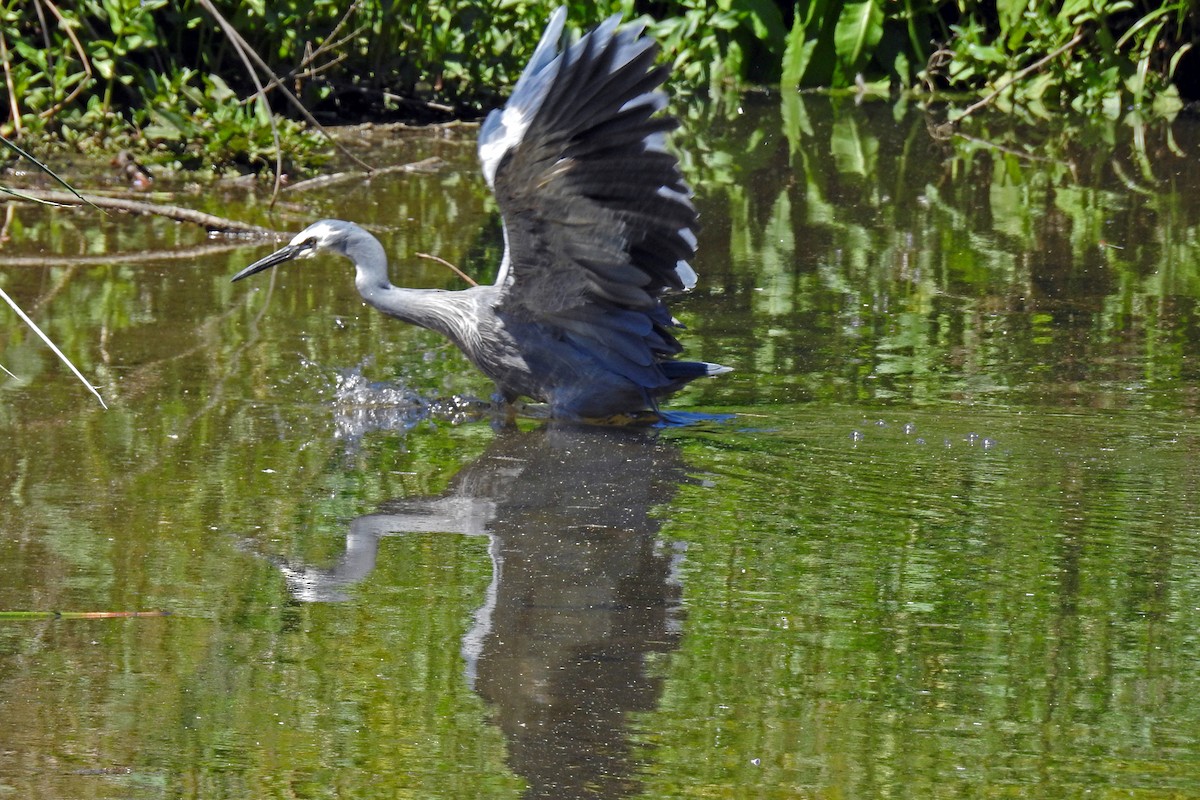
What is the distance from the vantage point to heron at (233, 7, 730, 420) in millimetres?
4758

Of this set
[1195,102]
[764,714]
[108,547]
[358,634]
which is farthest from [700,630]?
[1195,102]

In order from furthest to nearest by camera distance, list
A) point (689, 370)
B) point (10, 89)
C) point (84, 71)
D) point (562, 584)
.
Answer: point (84, 71) < point (10, 89) < point (689, 370) < point (562, 584)

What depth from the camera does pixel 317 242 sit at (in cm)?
574

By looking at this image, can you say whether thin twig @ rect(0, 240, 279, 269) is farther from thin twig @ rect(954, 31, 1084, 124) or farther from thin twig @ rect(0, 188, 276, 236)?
thin twig @ rect(954, 31, 1084, 124)

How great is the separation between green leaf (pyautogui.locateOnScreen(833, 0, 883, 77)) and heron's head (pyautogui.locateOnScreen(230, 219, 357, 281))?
294 inches

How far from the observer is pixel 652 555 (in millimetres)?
3951

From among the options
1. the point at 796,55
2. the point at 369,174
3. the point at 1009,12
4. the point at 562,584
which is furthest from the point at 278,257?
the point at 796,55

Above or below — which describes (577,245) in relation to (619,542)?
above

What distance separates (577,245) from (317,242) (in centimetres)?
111

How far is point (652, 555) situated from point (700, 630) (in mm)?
523

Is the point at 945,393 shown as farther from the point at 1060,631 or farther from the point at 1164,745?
the point at 1164,745

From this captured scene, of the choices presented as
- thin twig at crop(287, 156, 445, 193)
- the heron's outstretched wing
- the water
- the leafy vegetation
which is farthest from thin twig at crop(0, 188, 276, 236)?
the heron's outstretched wing

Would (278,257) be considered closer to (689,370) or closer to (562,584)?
(689,370)

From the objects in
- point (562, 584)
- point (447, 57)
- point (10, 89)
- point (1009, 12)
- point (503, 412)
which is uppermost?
point (1009, 12)
